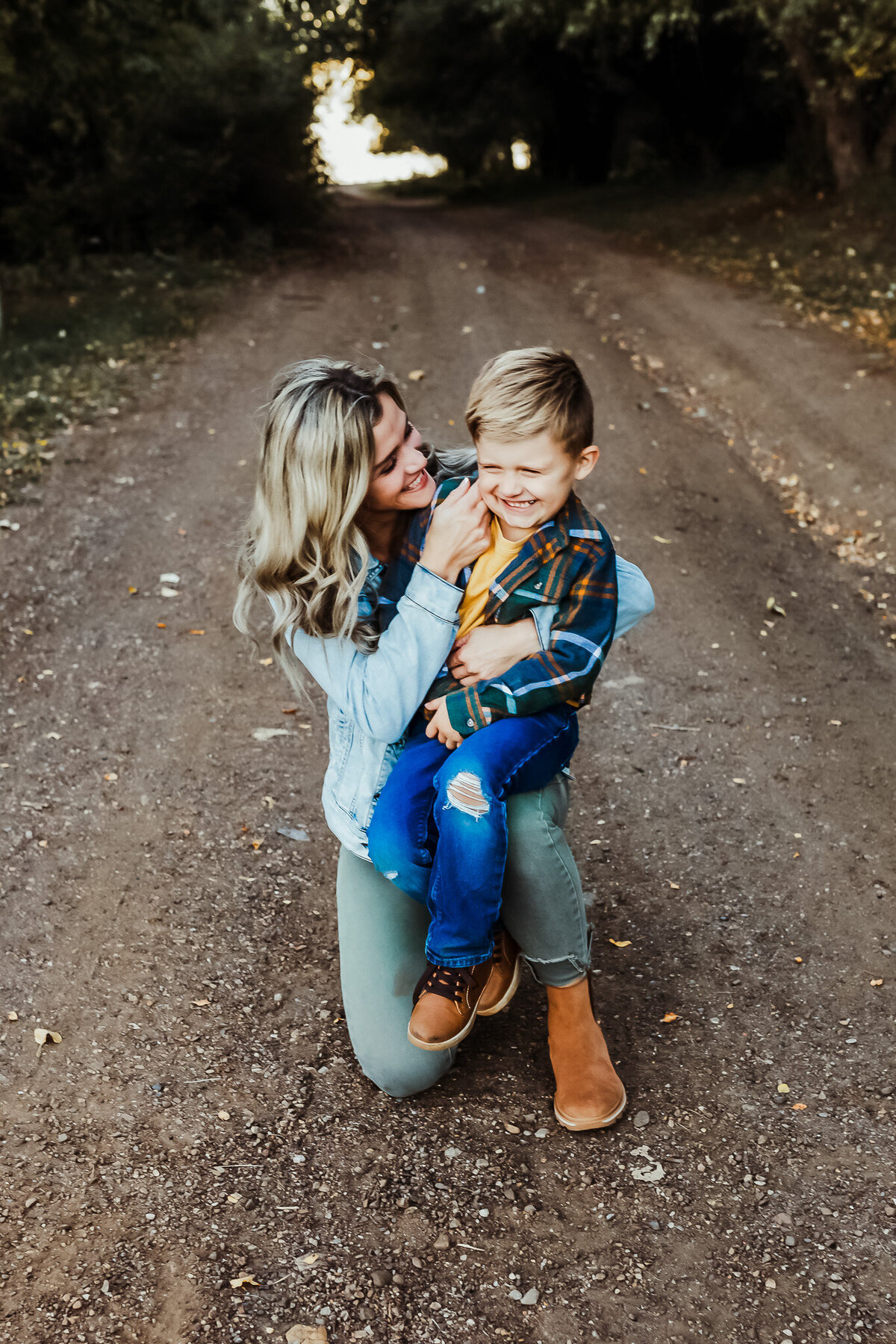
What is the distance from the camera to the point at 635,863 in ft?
12.4

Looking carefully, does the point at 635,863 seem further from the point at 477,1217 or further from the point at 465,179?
the point at 465,179

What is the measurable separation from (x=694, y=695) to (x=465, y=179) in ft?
92.4

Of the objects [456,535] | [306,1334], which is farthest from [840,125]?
[306,1334]

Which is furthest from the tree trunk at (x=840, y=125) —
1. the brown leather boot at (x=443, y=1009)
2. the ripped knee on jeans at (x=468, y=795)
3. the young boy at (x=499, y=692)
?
the brown leather boot at (x=443, y=1009)

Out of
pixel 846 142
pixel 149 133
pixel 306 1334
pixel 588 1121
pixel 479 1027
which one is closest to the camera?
pixel 306 1334

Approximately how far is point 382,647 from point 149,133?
13.7 m

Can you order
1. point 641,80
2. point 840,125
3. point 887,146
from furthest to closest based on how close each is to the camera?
point 641,80, point 840,125, point 887,146

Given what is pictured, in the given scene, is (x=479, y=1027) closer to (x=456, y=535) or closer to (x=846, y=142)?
(x=456, y=535)

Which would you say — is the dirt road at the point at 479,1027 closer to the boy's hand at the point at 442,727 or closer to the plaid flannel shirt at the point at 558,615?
the boy's hand at the point at 442,727

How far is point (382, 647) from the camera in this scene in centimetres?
249

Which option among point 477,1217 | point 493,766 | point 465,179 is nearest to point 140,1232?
point 477,1217

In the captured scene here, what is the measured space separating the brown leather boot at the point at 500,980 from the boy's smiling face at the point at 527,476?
1115 mm

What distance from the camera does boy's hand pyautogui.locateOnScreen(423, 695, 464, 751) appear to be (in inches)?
98.2

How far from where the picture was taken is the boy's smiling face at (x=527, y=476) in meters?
2.41
